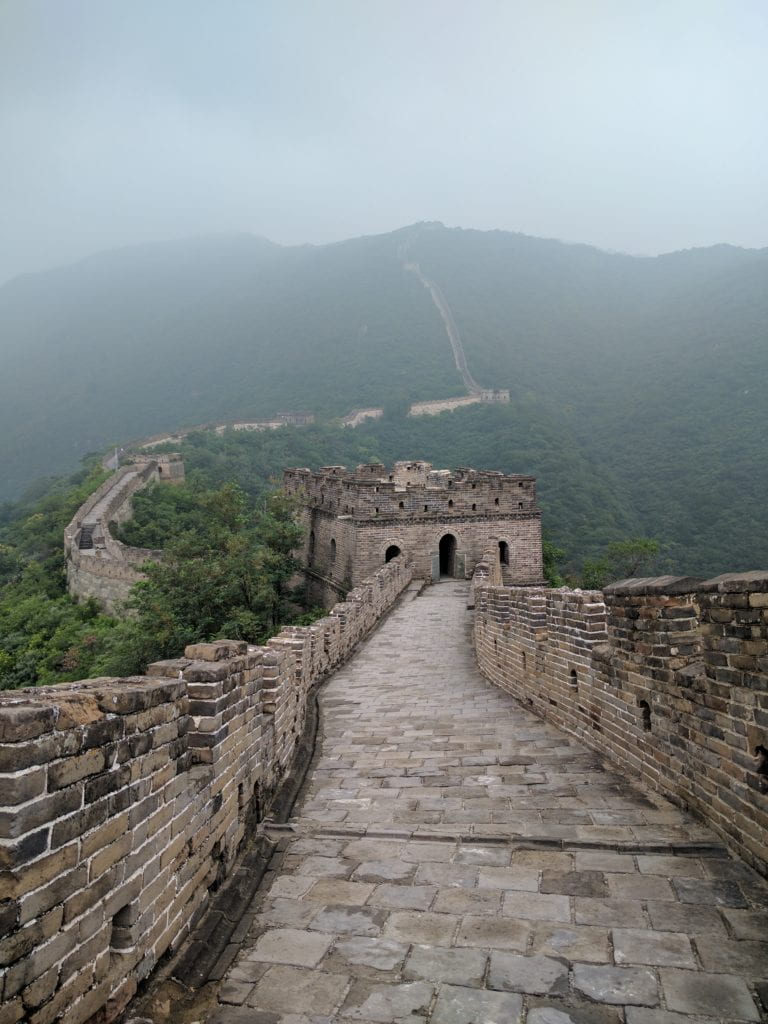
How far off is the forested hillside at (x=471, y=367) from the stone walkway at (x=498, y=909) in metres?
33.1

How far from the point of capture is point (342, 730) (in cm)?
705

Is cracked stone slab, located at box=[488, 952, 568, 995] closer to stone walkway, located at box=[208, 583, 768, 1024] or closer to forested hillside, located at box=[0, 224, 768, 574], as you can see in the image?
stone walkway, located at box=[208, 583, 768, 1024]

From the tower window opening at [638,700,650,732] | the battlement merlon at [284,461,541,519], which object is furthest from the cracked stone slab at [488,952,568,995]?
A: the battlement merlon at [284,461,541,519]

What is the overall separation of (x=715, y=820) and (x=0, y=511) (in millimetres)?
55314

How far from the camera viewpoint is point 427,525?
23.0 meters

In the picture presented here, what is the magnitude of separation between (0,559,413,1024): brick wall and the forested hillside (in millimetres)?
34676

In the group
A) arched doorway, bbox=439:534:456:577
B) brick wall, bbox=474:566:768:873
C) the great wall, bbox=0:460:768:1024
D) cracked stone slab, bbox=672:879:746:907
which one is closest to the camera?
the great wall, bbox=0:460:768:1024

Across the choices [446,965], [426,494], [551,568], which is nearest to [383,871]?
[446,965]

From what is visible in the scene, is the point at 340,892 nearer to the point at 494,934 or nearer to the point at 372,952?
the point at 372,952

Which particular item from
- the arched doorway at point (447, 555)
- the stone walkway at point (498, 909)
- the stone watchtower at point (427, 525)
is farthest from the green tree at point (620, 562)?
the stone walkway at point (498, 909)

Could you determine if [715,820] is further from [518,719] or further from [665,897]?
[518,719]

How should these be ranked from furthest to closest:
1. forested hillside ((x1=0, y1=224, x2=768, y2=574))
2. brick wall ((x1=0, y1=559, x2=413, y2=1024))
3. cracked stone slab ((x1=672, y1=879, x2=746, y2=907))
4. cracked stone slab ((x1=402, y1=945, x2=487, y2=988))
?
forested hillside ((x1=0, y1=224, x2=768, y2=574)), cracked stone slab ((x1=672, y1=879, x2=746, y2=907)), cracked stone slab ((x1=402, y1=945, x2=487, y2=988)), brick wall ((x1=0, y1=559, x2=413, y2=1024))

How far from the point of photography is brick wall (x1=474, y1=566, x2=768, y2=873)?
11.0ft

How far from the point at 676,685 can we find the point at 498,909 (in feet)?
6.18
